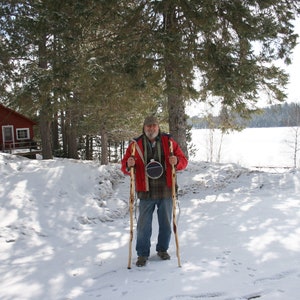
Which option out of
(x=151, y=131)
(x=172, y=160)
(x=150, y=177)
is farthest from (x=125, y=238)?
(x=151, y=131)

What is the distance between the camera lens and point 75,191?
8.89m

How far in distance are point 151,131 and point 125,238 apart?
8.55 feet

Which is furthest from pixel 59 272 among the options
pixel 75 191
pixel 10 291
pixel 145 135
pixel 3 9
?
pixel 3 9

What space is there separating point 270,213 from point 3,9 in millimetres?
12618

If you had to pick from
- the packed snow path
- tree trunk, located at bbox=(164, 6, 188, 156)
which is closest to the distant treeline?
the packed snow path

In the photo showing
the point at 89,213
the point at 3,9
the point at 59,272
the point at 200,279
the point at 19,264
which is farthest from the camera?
the point at 3,9

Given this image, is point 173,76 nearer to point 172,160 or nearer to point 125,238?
point 125,238

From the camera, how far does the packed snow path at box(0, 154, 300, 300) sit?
12.7ft

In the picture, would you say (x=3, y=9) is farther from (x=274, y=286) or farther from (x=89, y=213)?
(x=274, y=286)

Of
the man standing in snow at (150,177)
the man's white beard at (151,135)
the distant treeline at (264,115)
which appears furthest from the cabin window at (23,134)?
the man's white beard at (151,135)

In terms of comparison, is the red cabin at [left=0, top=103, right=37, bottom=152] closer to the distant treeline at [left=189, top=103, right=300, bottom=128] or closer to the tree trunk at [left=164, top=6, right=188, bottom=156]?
the distant treeline at [left=189, top=103, right=300, bottom=128]

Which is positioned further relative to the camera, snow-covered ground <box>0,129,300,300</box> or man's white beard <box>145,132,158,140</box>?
man's white beard <box>145,132,158,140</box>

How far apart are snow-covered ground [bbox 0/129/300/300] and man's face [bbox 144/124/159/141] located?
187cm

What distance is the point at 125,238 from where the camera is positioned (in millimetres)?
6211
